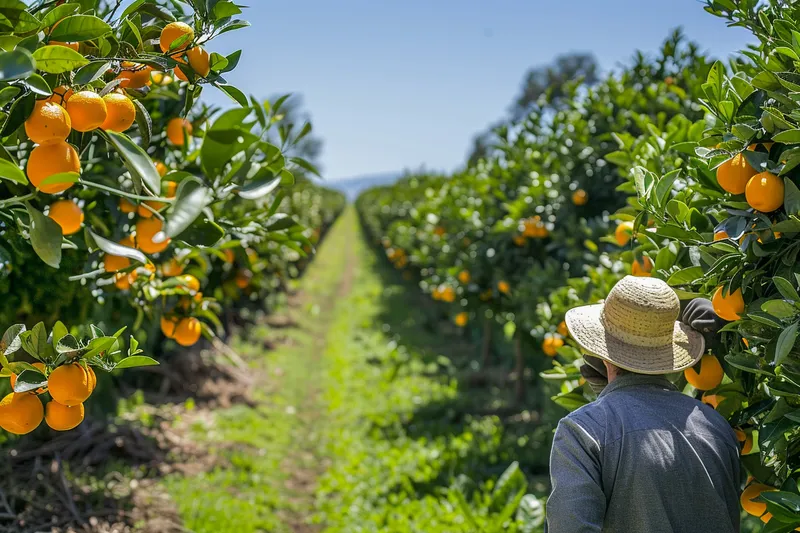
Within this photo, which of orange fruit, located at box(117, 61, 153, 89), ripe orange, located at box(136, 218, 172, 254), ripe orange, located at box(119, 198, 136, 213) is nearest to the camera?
orange fruit, located at box(117, 61, 153, 89)

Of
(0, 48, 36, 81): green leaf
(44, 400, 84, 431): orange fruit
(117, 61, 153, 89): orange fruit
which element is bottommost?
(44, 400, 84, 431): orange fruit

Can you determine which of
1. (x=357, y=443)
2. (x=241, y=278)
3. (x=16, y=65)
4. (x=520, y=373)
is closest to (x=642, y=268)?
(x=16, y=65)

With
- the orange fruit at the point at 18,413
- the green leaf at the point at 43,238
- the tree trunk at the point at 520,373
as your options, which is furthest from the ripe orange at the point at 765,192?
the tree trunk at the point at 520,373

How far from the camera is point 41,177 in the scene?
1245mm

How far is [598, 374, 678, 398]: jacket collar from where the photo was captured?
1.69m

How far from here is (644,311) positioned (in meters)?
1.65

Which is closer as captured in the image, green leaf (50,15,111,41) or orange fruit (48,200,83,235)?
green leaf (50,15,111,41)

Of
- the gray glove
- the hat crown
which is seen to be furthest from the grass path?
the hat crown

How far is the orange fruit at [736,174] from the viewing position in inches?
61.1

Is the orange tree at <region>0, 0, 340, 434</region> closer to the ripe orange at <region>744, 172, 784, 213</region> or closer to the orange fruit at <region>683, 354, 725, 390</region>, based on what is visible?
the ripe orange at <region>744, 172, 784, 213</region>

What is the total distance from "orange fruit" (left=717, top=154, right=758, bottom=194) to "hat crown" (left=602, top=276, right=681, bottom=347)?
0.29 metres

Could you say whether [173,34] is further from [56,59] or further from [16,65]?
[16,65]

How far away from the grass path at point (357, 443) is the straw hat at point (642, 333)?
2.07 metres

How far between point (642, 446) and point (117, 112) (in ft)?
4.64
